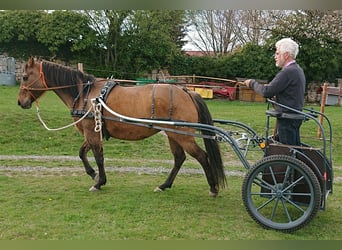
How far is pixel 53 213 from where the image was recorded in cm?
414

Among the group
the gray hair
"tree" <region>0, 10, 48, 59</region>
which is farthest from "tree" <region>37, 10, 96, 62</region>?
the gray hair

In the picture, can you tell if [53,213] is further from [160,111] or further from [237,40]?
[237,40]

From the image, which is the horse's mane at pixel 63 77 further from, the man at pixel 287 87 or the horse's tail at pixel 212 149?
the man at pixel 287 87

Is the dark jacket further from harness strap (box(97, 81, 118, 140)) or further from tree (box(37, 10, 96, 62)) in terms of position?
tree (box(37, 10, 96, 62))

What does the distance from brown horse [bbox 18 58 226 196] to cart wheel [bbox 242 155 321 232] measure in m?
0.92

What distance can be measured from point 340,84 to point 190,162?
1646cm

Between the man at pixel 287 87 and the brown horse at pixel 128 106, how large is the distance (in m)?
0.95

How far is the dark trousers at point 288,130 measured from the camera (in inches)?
152

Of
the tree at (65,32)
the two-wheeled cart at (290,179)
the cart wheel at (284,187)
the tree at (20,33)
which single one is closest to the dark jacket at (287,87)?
the two-wheeled cart at (290,179)

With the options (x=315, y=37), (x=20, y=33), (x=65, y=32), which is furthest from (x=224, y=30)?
→ (x=20, y=33)

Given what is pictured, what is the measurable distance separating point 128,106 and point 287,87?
2.02 meters

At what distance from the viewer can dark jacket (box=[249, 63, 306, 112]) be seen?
3680 millimetres

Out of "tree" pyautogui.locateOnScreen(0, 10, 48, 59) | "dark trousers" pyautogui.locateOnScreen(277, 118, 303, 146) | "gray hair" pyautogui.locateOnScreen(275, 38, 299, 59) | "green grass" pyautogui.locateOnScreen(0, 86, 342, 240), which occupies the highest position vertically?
"tree" pyautogui.locateOnScreen(0, 10, 48, 59)
